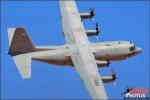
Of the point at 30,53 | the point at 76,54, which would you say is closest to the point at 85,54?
the point at 76,54

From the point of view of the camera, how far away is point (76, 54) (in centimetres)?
11412

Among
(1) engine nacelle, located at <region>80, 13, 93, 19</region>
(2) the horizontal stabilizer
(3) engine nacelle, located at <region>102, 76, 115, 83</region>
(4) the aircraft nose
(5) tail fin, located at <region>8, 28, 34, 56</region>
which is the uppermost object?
(1) engine nacelle, located at <region>80, 13, 93, 19</region>

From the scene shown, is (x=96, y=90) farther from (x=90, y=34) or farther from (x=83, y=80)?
(x=90, y=34)

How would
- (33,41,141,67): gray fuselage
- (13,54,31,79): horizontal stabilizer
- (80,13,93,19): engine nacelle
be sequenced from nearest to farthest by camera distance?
1. (13,54,31,79): horizontal stabilizer
2. (33,41,141,67): gray fuselage
3. (80,13,93,19): engine nacelle

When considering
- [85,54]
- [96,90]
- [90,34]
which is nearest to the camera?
[96,90]

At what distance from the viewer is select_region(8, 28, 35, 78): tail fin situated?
371 ft

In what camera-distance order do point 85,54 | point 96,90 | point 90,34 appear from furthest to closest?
point 90,34, point 85,54, point 96,90

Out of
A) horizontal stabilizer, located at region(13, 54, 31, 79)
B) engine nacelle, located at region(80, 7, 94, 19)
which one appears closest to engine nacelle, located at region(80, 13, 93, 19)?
engine nacelle, located at region(80, 7, 94, 19)

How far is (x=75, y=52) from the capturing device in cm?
11444

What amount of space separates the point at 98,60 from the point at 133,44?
284 inches

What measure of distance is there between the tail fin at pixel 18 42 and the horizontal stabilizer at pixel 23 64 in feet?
3.30

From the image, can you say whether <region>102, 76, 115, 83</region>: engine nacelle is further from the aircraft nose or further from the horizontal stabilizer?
the aircraft nose

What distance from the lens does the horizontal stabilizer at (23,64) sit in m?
109

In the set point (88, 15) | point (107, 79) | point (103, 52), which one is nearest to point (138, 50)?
point (103, 52)
